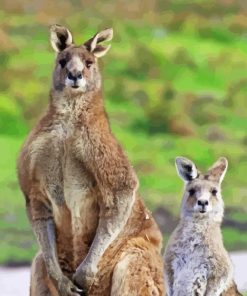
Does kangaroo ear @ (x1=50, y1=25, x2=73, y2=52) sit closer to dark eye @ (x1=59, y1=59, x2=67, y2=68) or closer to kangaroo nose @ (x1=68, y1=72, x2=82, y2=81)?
dark eye @ (x1=59, y1=59, x2=67, y2=68)

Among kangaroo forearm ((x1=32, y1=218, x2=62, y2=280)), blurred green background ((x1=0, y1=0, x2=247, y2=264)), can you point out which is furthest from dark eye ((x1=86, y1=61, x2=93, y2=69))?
blurred green background ((x1=0, y1=0, x2=247, y2=264))

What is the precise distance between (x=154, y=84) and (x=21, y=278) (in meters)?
3.98

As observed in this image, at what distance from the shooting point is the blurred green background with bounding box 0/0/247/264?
380 inches

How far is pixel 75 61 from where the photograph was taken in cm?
453

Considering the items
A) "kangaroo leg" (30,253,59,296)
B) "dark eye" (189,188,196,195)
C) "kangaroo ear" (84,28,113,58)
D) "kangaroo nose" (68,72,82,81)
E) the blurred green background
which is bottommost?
"kangaroo leg" (30,253,59,296)

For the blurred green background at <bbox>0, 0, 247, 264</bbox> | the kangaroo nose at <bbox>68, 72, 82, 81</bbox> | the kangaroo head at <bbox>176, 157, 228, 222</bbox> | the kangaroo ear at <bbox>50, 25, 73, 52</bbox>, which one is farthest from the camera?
the blurred green background at <bbox>0, 0, 247, 264</bbox>

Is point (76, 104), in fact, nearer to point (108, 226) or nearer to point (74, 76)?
point (74, 76)

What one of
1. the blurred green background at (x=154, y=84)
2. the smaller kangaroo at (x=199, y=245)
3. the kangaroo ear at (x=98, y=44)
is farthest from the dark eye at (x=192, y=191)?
the blurred green background at (x=154, y=84)

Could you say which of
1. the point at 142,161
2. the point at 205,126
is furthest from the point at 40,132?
the point at 205,126

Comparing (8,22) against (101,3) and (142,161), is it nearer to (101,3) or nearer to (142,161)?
(101,3)

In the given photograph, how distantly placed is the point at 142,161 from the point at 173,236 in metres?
5.09

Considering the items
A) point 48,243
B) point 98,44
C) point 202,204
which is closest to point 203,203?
point 202,204

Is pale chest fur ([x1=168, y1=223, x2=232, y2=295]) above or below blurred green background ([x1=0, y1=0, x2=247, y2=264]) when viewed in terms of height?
below

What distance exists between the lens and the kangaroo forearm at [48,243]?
4.63 m
